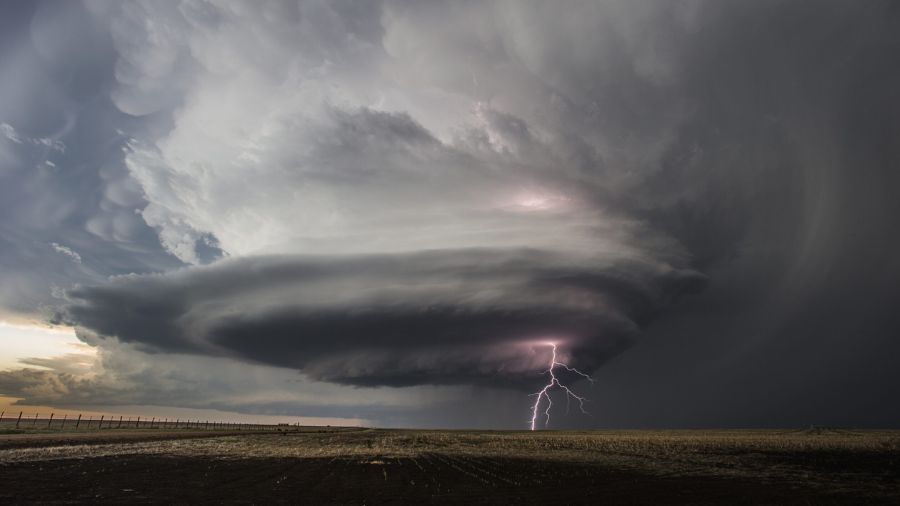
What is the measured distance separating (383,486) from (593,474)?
18.4 m

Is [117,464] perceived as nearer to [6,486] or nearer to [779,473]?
[6,486]

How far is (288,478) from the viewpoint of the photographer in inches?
1471

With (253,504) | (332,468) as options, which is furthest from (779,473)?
(253,504)

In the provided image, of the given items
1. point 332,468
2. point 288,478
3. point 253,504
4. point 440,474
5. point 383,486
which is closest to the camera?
point 253,504

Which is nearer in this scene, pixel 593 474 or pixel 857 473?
A: pixel 593 474

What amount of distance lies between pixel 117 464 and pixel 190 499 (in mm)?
23032

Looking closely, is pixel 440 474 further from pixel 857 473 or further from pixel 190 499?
pixel 857 473

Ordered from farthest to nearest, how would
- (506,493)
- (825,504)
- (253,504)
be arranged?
(506,493) < (825,504) < (253,504)

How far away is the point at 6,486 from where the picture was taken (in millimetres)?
29547

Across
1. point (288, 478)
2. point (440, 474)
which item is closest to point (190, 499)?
point (288, 478)

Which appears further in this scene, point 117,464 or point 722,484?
point 117,464

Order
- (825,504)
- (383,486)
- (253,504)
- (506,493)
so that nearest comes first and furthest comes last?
(253,504) → (825,504) → (506,493) → (383,486)

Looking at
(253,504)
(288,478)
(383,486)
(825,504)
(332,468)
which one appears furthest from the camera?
(332,468)

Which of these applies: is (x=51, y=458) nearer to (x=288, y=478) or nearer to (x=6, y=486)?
(x=6, y=486)
